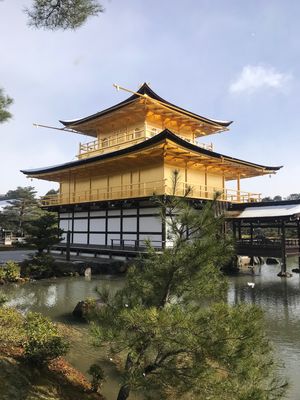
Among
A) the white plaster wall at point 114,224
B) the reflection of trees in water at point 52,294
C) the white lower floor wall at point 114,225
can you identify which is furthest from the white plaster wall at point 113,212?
the reflection of trees in water at point 52,294

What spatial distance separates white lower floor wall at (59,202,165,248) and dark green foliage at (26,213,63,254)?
3.20 m

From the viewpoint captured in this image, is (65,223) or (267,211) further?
(65,223)

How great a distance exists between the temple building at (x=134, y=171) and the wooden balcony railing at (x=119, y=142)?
9 centimetres

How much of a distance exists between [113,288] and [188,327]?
1549 cm

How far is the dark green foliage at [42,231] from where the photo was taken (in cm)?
2259

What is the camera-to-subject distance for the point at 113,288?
19.9 m

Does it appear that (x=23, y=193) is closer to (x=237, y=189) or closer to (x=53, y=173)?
(x=53, y=173)

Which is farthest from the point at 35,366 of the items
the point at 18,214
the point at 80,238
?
the point at 18,214

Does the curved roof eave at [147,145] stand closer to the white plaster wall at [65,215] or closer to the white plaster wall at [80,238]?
the white plaster wall at [65,215]

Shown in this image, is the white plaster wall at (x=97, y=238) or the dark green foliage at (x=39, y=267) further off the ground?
the white plaster wall at (x=97, y=238)

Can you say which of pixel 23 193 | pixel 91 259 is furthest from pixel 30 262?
pixel 23 193

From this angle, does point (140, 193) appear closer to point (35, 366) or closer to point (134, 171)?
point (134, 171)

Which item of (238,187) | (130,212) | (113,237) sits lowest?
(113,237)

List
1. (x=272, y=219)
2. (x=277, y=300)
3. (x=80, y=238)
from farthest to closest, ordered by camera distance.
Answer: (x=80, y=238) → (x=272, y=219) → (x=277, y=300)
